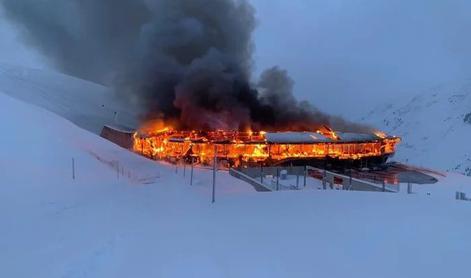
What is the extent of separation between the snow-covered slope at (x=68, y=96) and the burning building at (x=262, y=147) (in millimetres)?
33201

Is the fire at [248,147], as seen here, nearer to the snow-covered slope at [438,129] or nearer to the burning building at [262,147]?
the burning building at [262,147]

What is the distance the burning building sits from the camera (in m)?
38.9

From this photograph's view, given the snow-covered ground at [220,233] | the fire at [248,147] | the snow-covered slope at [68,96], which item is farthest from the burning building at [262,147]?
the snow-covered slope at [68,96]

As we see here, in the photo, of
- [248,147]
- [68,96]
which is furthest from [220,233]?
[68,96]

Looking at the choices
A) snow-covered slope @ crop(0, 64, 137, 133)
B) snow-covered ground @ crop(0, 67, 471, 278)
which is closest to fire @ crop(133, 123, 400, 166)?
snow-covered ground @ crop(0, 67, 471, 278)

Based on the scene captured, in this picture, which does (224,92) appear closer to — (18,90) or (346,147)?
(346,147)

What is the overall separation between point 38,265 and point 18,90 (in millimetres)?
82493

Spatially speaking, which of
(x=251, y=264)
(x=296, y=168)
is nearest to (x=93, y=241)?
(x=251, y=264)

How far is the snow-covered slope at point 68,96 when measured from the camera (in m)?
77.8

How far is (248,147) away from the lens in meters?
38.9

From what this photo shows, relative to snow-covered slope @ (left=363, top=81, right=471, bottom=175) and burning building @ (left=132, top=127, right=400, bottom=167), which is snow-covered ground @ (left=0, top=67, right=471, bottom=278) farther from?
snow-covered slope @ (left=363, top=81, right=471, bottom=175)

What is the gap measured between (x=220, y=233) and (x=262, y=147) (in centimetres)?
2915

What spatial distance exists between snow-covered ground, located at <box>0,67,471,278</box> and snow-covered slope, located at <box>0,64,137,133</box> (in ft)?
197

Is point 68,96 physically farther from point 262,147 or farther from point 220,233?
point 220,233
